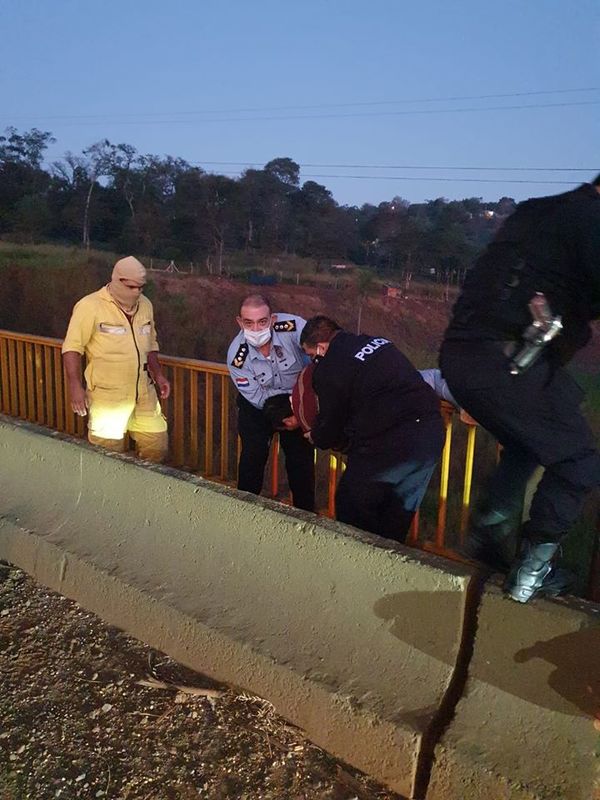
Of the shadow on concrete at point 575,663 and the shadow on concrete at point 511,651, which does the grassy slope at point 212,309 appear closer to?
the shadow on concrete at point 511,651

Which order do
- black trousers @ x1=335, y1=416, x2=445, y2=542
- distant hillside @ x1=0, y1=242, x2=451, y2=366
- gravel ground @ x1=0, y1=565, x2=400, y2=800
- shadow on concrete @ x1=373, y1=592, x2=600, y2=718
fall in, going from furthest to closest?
1. distant hillside @ x1=0, y1=242, x2=451, y2=366
2. black trousers @ x1=335, y1=416, x2=445, y2=542
3. gravel ground @ x1=0, y1=565, x2=400, y2=800
4. shadow on concrete @ x1=373, y1=592, x2=600, y2=718

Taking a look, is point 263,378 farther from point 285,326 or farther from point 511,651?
point 511,651

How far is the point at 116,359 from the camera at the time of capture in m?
5.04

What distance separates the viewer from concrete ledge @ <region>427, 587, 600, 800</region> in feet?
6.72

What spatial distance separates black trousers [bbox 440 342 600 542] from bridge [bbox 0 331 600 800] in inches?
12.8

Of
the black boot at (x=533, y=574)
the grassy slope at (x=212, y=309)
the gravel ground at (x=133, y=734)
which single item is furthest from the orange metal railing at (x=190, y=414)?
the black boot at (x=533, y=574)

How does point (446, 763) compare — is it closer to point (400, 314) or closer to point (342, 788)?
point (342, 788)

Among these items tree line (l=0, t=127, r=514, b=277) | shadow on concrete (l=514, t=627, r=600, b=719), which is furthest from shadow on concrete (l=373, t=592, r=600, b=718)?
tree line (l=0, t=127, r=514, b=277)

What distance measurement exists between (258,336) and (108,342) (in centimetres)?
122

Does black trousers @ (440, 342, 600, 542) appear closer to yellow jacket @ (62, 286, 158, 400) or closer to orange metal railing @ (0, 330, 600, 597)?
orange metal railing @ (0, 330, 600, 597)

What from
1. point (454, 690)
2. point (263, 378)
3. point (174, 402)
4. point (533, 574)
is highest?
point (263, 378)

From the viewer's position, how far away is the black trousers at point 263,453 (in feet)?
15.4

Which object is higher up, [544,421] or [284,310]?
[544,421]

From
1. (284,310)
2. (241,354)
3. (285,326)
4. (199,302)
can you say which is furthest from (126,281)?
(284,310)
